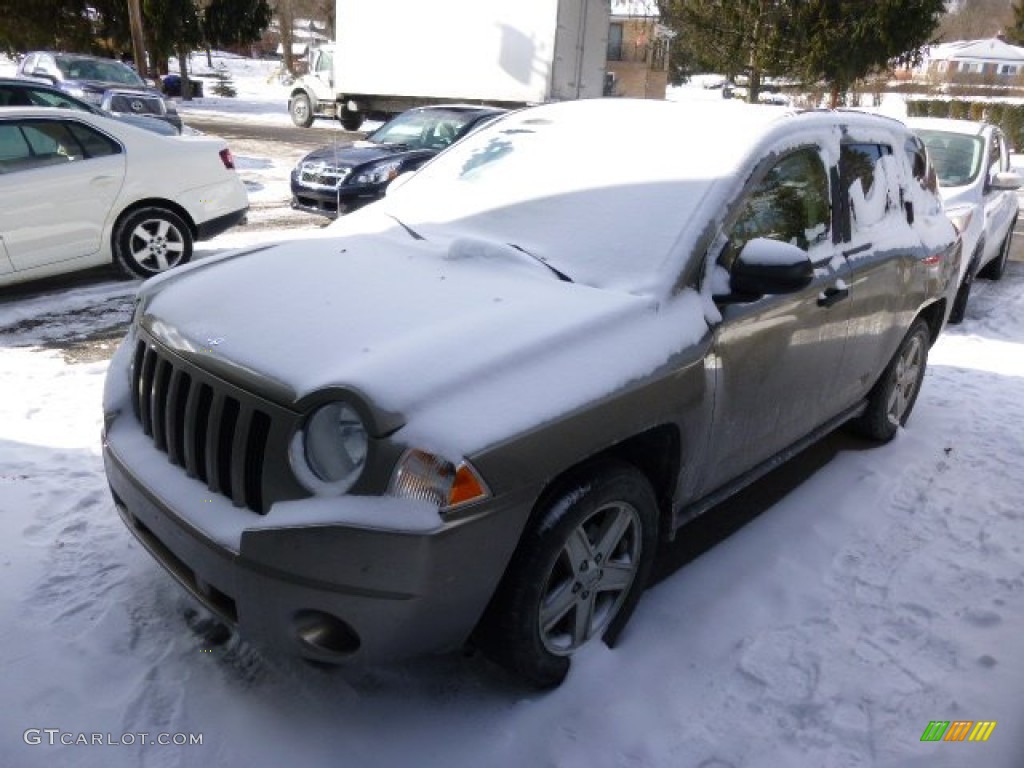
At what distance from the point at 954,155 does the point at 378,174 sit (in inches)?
245

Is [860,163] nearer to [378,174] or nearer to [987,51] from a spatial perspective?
[378,174]

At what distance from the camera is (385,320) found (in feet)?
8.27

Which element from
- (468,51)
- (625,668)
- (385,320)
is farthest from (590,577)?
(468,51)

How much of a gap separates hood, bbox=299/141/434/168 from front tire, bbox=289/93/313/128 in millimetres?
16585

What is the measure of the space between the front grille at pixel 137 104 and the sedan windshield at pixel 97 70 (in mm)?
2369

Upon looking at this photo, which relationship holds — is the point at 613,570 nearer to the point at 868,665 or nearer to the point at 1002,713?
the point at 868,665

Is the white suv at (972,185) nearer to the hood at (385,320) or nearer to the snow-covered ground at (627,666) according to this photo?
the snow-covered ground at (627,666)

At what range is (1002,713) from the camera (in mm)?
2771

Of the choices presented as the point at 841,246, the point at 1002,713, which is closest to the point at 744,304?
the point at 841,246

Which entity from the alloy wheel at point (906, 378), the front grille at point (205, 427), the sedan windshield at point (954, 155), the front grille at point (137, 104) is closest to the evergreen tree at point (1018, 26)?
the front grille at point (137, 104)

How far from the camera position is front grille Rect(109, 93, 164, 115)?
16172mm

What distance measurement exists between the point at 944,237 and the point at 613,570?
10.5 ft

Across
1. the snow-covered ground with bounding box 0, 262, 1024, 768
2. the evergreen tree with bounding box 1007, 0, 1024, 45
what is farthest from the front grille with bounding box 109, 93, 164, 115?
the evergreen tree with bounding box 1007, 0, 1024, 45

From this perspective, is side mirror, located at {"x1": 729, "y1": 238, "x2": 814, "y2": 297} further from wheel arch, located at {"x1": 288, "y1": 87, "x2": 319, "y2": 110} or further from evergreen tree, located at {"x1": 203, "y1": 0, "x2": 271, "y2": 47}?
evergreen tree, located at {"x1": 203, "y1": 0, "x2": 271, "y2": 47}
